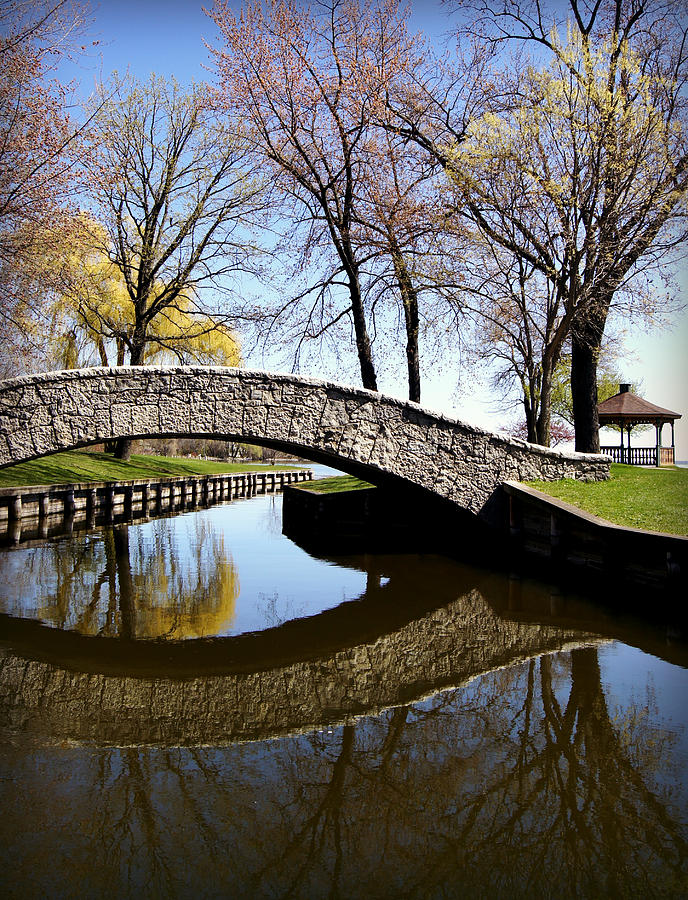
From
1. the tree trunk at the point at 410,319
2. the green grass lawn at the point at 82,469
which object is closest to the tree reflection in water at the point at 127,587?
the tree trunk at the point at 410,319

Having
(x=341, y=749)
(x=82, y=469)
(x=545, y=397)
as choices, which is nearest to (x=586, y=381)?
(x=545, y=397)

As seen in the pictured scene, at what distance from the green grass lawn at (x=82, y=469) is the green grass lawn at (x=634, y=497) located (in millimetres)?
13363

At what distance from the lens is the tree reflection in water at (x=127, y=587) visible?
7.67m

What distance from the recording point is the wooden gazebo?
78.7 feet

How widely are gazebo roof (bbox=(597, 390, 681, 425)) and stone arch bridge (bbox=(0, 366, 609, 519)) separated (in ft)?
40.2

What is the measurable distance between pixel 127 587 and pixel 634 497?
296 inches

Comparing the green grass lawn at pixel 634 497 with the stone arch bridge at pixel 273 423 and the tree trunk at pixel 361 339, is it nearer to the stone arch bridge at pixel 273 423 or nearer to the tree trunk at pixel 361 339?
the stone arch bridge at pixel 273 423

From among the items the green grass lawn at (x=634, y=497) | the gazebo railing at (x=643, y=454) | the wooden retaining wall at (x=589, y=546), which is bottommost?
the wooden retaining wall at (x=589, y=546)

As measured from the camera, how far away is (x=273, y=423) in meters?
11.5

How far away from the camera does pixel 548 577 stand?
10391 mm

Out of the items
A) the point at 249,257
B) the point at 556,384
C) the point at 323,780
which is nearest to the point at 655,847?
the point at 323,780

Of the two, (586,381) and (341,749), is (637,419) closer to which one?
(586,381)

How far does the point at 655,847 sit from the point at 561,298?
42.7 ft

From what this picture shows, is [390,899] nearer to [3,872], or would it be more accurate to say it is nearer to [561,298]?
[3,872]
